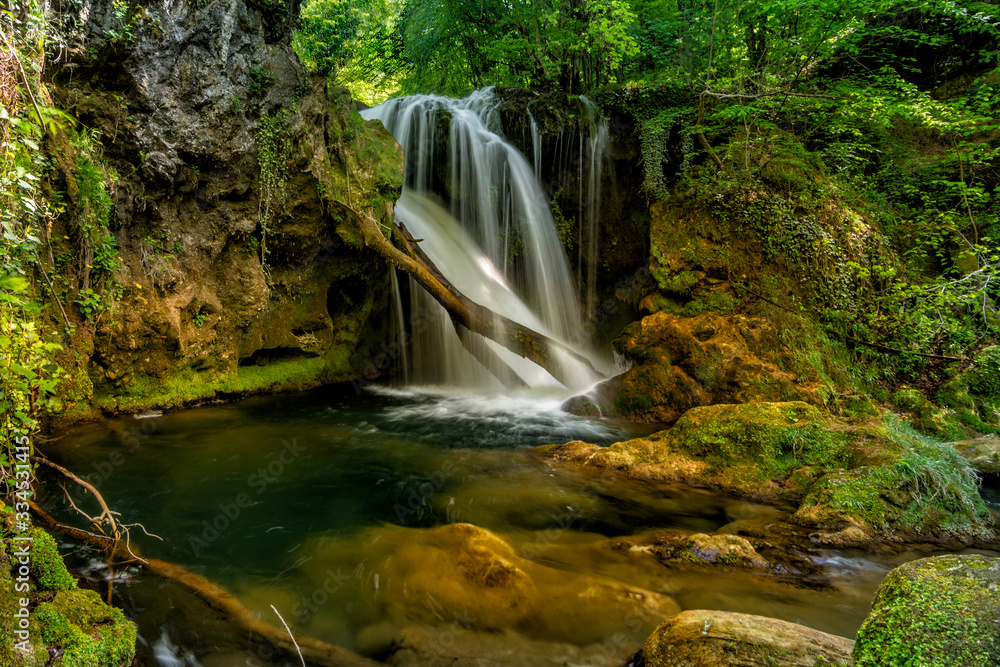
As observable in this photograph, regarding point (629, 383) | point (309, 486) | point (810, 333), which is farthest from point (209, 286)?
point (810, 333)

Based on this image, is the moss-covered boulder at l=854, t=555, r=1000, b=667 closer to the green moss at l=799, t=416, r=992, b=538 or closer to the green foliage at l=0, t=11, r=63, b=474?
the green moss at l=799, t=416, r=992, b=538

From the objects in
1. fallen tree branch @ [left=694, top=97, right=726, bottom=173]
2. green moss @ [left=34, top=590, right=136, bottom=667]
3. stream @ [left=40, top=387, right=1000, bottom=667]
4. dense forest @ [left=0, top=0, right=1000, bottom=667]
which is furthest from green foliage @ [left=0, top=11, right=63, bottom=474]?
fallen tree branch @ [left=694, top=97, right=726, bottom=173]

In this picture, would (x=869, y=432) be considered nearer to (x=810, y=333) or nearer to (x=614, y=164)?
(x=810, y=333)

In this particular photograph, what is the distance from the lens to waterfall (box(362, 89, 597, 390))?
10250 mm

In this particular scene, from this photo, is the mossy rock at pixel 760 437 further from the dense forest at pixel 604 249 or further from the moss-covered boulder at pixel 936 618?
the moss-covered boulder at pixel 936 618

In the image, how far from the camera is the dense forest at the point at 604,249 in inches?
155

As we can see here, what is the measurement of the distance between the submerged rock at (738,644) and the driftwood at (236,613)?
4.99 ft

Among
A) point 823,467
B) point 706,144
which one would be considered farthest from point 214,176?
point 823,467

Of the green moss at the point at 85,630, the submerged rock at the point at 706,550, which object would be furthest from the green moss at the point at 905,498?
the green moss at the point at 85,630

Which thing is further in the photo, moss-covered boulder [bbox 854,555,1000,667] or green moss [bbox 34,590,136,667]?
green moss [bbox 34,590,136,667]

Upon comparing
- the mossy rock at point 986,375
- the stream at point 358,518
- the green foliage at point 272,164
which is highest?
the green foliage at point 272,164

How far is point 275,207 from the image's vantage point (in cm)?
778

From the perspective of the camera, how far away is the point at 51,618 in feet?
6.71

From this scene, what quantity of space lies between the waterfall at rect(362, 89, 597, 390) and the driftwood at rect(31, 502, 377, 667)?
7.16 metres
